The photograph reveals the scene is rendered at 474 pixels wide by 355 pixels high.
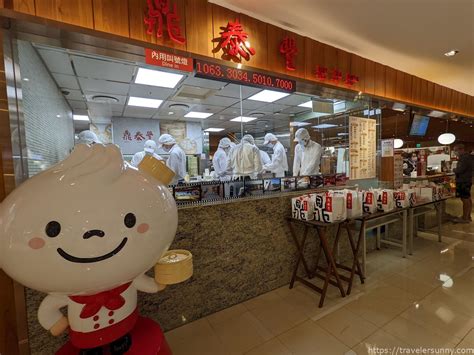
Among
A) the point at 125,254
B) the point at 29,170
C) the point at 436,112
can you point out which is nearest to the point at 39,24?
the point at 29,170

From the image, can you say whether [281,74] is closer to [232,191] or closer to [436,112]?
[232,191]

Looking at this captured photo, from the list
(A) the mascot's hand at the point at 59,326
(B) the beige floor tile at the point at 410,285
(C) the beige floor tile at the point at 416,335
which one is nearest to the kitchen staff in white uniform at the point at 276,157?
(B) the beige floor tile at the point at 410,285

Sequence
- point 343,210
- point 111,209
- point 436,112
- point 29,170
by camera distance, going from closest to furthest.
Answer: point 111,209, point 29,170, point 343,210, point 436,112

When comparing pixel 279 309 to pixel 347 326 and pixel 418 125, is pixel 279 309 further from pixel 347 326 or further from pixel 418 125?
pixel 418 125

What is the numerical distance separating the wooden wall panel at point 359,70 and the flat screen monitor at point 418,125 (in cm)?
186

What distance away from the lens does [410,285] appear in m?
2.41

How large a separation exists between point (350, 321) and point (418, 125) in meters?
4.45

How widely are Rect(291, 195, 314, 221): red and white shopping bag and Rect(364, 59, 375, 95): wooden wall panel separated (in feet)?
6.22

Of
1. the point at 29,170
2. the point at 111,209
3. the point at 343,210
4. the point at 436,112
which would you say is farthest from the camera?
the point at 436,112

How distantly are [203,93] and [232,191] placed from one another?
6.95 feet

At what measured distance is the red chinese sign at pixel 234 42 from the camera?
2043 mm

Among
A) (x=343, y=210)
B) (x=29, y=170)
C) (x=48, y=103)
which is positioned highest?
(x=48, y=103)

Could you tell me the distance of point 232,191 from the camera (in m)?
2.25

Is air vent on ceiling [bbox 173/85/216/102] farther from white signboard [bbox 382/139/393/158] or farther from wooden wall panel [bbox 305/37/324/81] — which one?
white signboard [bbox 382/139/393/158]
